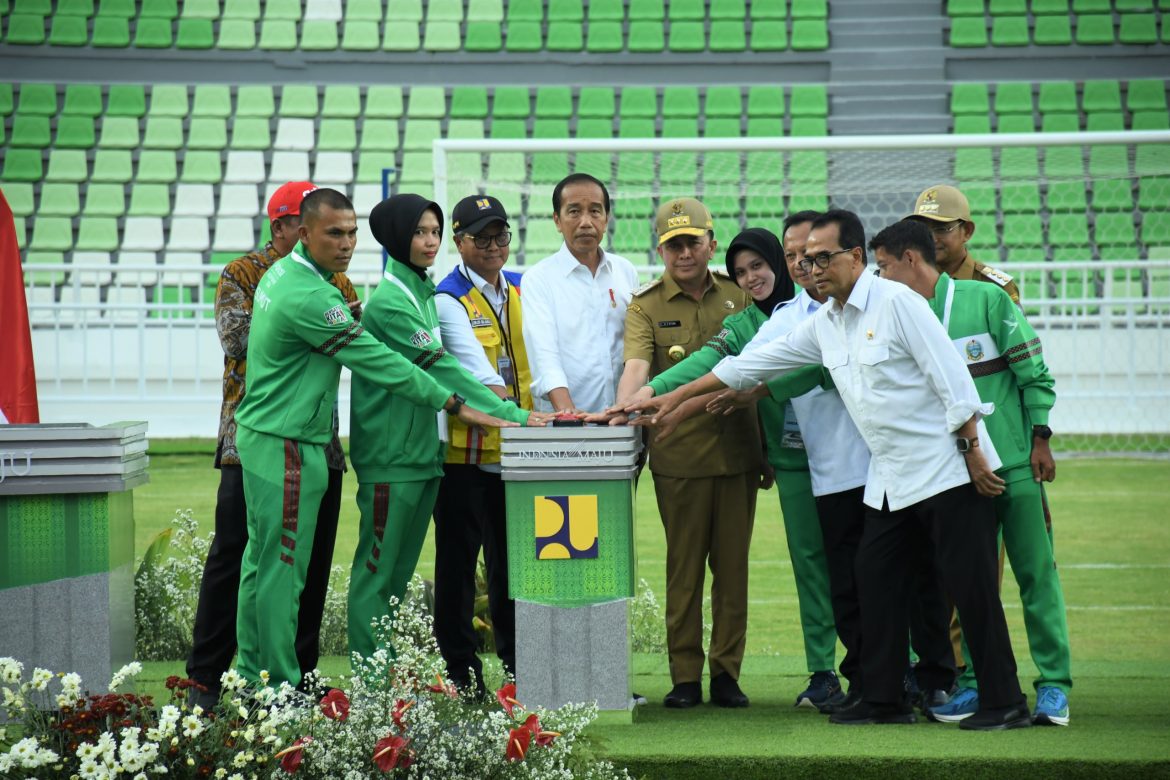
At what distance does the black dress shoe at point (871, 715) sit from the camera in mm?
4758

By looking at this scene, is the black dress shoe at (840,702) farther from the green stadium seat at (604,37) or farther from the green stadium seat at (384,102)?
the green stadium seat at (604,37)

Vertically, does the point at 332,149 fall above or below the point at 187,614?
above

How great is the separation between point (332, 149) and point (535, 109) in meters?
3.05

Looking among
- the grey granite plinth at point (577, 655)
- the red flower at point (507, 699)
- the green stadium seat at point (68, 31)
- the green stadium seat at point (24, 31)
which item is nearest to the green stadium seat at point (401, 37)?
the green stadium seat at point (68, 31)

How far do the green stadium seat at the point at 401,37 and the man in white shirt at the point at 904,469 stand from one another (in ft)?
57.3

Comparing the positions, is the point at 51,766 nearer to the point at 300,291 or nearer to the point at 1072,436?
the point at 300,291

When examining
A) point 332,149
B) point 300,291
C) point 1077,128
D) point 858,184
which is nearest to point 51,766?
point 300,291

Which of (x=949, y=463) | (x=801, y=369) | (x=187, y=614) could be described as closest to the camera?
(x=949, y=463)

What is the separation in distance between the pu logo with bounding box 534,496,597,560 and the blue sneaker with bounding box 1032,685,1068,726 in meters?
1.65

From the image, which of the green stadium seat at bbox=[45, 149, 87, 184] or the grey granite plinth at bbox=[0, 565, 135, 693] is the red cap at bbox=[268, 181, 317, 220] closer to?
the grey granite plinth at bbox=[0, 565, 135, 693]

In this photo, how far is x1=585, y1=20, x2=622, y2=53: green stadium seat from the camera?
20844 millimetres

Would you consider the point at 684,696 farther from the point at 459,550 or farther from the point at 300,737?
the point at 300,737

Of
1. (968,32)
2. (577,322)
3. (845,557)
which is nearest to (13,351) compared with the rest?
(577,322)

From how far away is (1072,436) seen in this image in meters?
14.5
